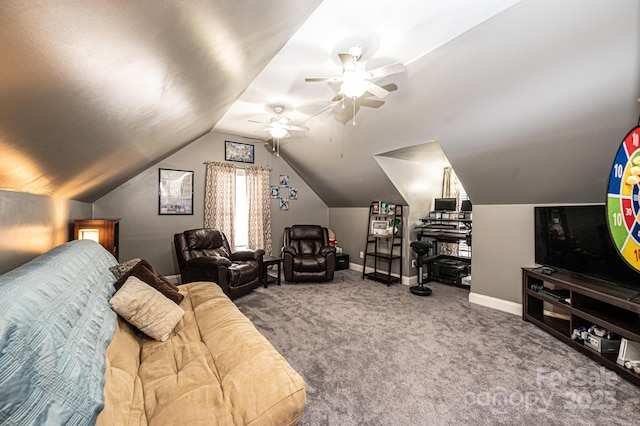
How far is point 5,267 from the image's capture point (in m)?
1.55

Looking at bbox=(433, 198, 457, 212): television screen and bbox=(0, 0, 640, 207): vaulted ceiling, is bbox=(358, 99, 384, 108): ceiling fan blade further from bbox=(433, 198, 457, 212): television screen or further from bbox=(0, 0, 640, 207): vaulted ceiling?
bbox=(433, 198, 457, 212): television screen

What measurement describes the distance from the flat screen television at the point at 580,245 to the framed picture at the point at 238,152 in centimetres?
472

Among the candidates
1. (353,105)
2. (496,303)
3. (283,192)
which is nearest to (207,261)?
(283,192)

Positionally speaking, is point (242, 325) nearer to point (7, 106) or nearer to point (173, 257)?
point (7, 106)

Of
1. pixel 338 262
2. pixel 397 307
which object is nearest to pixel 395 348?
pixel 397 307

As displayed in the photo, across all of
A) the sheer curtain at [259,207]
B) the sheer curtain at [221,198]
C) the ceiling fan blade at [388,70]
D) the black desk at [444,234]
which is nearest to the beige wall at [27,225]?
the sheer curtain at [221,198]

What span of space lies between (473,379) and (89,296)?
261cm

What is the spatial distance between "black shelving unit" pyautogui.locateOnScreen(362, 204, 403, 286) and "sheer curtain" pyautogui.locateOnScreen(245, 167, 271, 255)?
202 centimetres

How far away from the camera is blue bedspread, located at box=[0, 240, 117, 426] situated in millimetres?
672

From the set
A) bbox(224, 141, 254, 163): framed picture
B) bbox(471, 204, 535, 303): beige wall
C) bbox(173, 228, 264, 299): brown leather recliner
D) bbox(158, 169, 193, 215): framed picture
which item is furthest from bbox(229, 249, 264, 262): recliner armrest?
bbox(471, 204, 535, 303): beige wall

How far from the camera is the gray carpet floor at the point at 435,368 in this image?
5.71 ft

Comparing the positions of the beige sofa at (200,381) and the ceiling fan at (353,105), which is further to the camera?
the ceiling fan at (353,105)

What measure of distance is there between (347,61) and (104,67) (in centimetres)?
163

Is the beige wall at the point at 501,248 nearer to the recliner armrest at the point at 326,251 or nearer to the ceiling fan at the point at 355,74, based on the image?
the recliner armrest at the point at 326,251
